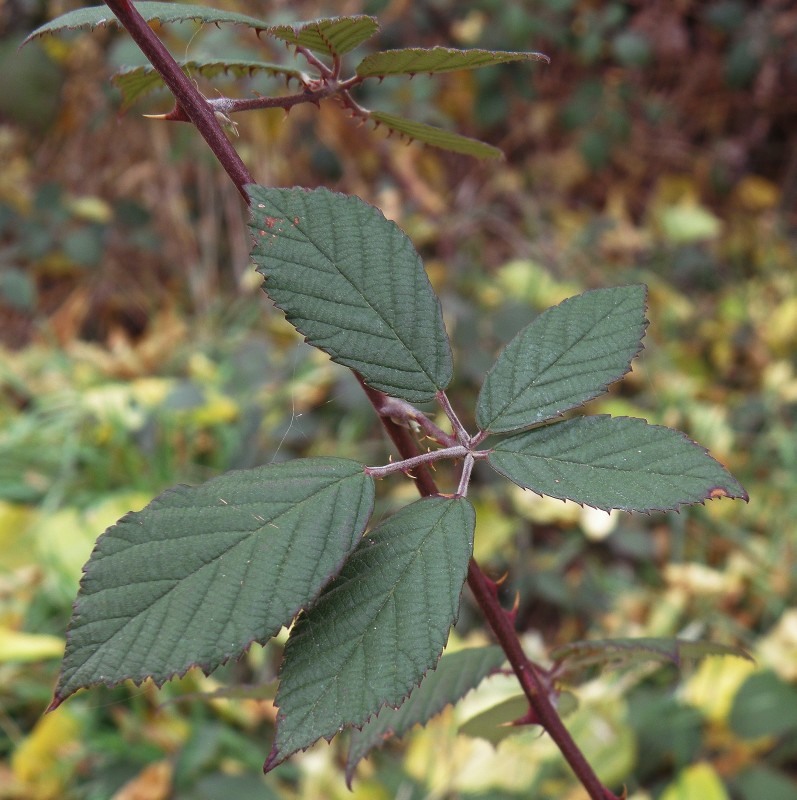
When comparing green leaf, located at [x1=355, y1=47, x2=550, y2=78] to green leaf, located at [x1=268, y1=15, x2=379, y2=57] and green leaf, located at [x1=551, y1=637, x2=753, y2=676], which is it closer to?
green leaf, located at [x1=268, y1=15, x2=379, y2=57]

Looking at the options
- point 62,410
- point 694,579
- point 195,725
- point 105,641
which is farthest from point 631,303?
point 62,410

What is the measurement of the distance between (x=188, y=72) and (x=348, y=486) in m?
0.20

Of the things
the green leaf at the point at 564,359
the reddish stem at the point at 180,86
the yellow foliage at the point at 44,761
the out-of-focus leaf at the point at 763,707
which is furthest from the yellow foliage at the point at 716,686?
the reddish stem at the point at 180,86

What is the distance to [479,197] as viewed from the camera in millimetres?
2648

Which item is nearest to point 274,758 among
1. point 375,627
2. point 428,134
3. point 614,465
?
point 375,627

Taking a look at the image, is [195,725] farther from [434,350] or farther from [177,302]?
[177,302]

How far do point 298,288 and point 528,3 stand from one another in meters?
1.95

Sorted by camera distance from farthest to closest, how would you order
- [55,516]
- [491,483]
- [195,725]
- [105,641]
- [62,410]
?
1. [62,410]
2. [491,483]
3. [55,516]
4. [195,725]
5. [105,641]

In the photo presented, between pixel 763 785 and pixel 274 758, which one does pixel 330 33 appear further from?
pixel 763 785

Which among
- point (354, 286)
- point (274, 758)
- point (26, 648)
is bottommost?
point (26, 648)

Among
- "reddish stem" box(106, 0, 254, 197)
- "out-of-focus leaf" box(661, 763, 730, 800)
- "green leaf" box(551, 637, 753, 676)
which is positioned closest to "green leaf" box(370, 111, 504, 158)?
"reddish stem" box(106, 0, 254, 197)

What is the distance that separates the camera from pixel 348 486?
319 millimetres

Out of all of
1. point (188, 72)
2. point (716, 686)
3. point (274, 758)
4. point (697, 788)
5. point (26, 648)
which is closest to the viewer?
point (274, 758)

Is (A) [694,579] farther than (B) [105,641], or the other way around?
(A) [694,579]
